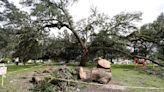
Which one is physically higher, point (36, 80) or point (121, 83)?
point (36, 80)

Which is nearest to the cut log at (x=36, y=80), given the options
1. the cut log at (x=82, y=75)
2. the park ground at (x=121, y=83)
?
the park ground at (x=121, y=83)

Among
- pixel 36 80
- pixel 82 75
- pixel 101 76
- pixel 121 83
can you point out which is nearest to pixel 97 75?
pixel 101 76

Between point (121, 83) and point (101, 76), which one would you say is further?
point (121, 83)

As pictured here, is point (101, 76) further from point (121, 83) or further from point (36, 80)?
point (36, 80)

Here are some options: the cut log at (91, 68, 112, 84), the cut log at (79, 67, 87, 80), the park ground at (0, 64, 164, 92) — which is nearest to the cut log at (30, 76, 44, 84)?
the park ground at (0, 64, 164, 92)

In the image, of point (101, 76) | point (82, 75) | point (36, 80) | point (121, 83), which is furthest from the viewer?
point (121, 83)

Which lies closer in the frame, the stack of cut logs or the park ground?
the park ground

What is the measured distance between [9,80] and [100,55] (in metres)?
11.0

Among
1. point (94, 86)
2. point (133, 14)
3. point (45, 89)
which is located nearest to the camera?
point (45, 89)

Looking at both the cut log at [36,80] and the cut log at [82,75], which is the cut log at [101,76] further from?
the cut log at [36,80]

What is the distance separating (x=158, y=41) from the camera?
2147 centimetres

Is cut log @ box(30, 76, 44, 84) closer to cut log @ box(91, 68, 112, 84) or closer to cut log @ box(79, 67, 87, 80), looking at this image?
cut log @ box(79, 67, 87, 80)

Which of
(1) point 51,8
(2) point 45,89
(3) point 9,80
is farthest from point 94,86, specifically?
(1) point 51,8

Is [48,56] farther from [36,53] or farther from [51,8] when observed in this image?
[51,8]
